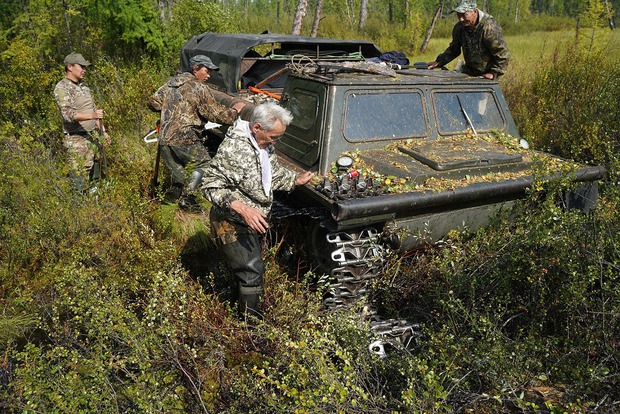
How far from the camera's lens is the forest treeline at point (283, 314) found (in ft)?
8.50

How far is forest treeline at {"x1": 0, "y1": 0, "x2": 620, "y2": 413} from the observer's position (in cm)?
259

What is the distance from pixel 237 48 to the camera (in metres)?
7.46

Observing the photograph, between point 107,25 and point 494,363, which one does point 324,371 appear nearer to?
point 494,363

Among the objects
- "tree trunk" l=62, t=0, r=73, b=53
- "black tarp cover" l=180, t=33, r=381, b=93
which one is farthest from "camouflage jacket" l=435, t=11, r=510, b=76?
"tree trunk" l=62, t=0, r=73, b=53

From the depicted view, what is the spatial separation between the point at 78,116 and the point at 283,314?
3.73m

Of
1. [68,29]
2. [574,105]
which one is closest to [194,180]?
[574,105]

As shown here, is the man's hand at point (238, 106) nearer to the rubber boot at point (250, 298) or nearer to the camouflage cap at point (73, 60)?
the camouflage cap at point (73, 60)

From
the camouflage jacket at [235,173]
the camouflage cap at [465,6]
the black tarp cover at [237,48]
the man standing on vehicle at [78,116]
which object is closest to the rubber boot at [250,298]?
the camouflage jacket at [235,173]

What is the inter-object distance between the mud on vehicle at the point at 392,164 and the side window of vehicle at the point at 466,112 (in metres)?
0.01

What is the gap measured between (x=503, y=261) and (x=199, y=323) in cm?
220

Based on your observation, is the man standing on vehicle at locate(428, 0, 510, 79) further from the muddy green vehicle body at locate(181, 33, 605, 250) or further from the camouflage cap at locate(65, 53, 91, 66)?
the camouflage cap at locate(65, 53, 91, 66)

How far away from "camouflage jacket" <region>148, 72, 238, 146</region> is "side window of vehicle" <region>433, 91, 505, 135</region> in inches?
89.1

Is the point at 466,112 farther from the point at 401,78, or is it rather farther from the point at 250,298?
the point at 250,298

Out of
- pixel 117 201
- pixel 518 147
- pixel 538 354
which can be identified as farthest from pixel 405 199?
pixel 117 201
